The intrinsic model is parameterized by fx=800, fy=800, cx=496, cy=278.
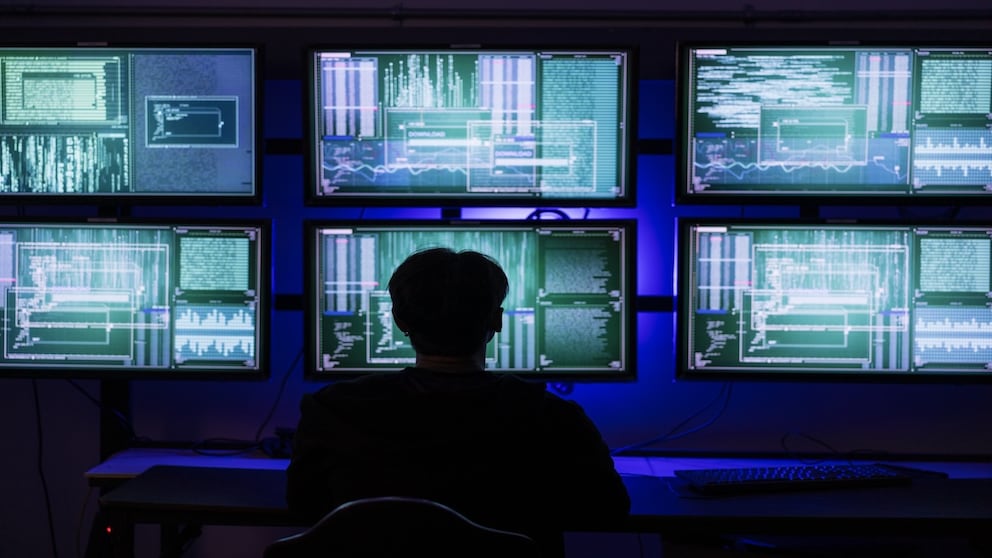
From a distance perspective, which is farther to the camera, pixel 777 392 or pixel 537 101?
pixel 777 392

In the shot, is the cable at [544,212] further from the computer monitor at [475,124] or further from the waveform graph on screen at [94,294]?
the waveform graph on screen at [94,294]

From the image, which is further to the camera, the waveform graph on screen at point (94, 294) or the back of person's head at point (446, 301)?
the waveform graph on screen at point (94, 294)

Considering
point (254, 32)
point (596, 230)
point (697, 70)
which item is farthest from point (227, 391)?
point (697, 70)

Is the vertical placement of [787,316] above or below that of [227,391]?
above

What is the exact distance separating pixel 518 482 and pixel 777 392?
136cm

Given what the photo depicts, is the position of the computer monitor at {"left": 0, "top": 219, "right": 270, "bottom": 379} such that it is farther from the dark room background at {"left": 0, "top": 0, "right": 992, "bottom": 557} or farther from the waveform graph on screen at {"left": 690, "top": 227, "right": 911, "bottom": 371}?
the waveform graph on screen at {"left": 690, "top": 227, "right": 911, "bottom": 371}

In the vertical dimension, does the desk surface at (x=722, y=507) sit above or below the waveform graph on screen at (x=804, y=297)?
below

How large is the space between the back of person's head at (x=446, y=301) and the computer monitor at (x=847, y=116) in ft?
2.93

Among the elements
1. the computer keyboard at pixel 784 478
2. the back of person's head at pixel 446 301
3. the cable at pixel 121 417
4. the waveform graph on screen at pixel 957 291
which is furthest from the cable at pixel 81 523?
the waveform graph on screen at pixel 957 291

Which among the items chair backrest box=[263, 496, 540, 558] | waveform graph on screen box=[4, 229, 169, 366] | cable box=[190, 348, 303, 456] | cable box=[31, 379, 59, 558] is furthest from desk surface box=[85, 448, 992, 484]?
chair backrest box=[263, 496, 540, 558]

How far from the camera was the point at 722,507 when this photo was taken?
1779 millimetres

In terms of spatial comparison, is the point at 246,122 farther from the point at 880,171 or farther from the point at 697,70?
the point at 880,171

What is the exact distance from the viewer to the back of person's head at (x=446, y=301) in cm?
152

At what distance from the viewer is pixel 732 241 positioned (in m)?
2.19
